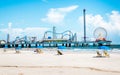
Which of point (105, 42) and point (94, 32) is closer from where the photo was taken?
point (94, 32)

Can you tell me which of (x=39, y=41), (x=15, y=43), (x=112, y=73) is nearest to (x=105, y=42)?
(x=39, y=41)

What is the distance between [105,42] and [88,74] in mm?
93439

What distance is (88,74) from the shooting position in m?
11.2

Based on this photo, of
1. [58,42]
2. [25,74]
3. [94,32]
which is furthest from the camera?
[58,42]

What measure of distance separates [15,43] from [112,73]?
108941 mm

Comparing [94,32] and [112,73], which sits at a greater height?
[94,32]

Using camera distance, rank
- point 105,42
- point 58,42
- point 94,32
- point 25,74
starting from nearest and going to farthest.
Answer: point 25,74 < point 94,32 < point 105,42 < point 58,42

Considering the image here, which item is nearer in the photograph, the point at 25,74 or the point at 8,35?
the point at 25,74

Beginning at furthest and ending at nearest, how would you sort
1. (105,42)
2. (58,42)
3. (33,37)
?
1. (33,37)
2. (58,42)
3. (105,42)

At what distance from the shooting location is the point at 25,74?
36.5 feet

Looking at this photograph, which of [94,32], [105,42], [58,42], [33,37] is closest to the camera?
[94,32]

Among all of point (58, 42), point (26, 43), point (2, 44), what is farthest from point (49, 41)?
point (2, 44)

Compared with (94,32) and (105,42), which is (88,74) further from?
(105,42)

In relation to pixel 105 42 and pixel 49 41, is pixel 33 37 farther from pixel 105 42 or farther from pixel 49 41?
pixel 105 42
